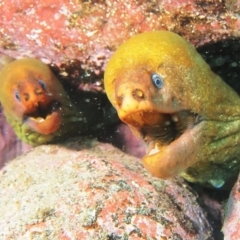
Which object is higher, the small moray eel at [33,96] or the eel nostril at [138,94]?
the eel nostril at [138,94]

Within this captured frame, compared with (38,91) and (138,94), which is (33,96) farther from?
(138,94)

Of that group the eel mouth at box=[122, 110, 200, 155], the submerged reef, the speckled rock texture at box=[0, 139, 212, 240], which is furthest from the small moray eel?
the eel mouth at box=[122, 110, 200, 155]

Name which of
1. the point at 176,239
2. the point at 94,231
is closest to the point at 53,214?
the point at 94,231

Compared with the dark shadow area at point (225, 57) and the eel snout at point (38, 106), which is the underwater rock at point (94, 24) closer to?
the dark shadow area at point (225, 57)

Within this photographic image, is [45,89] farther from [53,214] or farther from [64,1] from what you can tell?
[53,214]

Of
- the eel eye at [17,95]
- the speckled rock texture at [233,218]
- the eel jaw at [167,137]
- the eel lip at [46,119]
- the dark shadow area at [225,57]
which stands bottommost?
the eel lip at [46,119]

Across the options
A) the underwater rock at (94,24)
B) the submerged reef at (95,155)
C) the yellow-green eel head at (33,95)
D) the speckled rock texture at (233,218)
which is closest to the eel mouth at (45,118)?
the yellow-green eel head at (33,95)

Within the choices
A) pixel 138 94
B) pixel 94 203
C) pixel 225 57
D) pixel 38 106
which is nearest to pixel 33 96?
pixel 38 106
